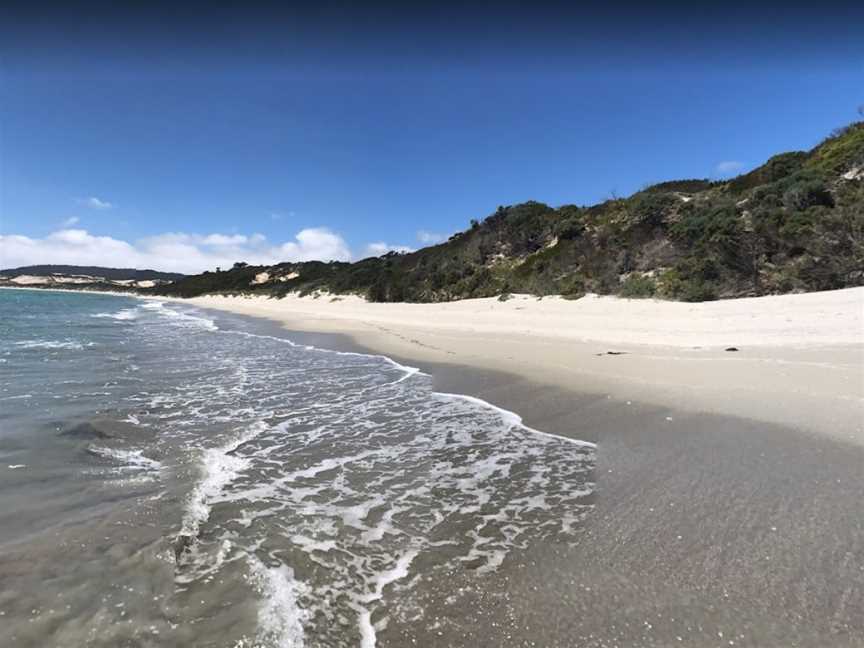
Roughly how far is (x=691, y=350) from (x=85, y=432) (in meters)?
10.6

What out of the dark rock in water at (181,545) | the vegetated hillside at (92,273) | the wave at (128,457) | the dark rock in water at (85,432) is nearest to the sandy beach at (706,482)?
the dark rock in water at (181,545)

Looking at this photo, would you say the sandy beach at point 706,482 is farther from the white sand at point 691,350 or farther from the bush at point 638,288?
the bush at point 638,288

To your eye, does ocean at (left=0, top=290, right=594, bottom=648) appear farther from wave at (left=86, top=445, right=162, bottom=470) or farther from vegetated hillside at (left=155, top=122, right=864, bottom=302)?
vegetated hillside at (left=155, top=122, right=864, bottom=302)

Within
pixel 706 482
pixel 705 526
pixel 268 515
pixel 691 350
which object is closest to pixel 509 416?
pixel 706 482

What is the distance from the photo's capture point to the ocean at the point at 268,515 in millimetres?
2570

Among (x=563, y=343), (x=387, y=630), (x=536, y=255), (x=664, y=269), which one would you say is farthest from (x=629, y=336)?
(x=536, y=255)

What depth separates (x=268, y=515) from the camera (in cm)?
383

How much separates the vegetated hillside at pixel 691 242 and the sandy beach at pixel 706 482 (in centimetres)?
408

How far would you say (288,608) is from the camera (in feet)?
8.70

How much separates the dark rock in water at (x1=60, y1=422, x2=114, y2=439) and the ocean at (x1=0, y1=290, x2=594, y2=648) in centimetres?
2

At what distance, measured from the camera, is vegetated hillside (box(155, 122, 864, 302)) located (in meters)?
14.8

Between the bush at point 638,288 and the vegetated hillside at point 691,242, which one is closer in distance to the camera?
the vegetated hillside at point 691,242

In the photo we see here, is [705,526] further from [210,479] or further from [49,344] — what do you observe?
[49,344]

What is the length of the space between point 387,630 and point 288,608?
59 cm
